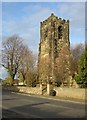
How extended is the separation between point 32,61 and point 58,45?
20.1 meters

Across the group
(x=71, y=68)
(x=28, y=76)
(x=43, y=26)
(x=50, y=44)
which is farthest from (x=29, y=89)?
(x=43, y=26)

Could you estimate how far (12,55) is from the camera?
68.6 m

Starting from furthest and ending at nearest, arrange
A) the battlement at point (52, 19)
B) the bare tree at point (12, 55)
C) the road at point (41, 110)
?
the battlement at point (52, 19) < the bare tree at point (12, 55) < the road at point (41, 110)

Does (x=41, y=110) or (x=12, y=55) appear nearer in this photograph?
(x=41, y=110)

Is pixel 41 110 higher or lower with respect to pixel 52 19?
lower

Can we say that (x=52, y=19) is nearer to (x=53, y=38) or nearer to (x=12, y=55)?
(x=53, y=38)

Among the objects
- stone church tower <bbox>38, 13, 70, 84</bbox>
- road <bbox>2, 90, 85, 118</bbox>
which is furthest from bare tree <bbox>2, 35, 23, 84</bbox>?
road <bbox>2, 90, 85, 118</bbox>

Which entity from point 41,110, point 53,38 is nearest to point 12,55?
point 53,38

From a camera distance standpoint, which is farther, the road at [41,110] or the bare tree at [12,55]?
the bare tree at [12,55]

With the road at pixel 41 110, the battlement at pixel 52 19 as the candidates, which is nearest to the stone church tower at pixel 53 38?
the battlement at pixel 52 19

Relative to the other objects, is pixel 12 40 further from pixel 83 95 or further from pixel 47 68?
pixel 83 95

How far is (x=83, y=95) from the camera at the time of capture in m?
36.9

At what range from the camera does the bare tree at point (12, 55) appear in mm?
68500

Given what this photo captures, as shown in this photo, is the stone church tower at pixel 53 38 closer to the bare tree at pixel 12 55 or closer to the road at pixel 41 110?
the bare tree at pixel 12 55
